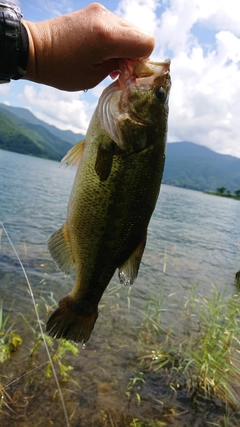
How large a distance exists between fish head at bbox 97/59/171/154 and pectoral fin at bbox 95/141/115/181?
0.24ft

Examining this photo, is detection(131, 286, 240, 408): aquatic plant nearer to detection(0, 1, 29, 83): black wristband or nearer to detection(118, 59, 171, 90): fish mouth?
detection(118, 59, 171, 90): fish mouth

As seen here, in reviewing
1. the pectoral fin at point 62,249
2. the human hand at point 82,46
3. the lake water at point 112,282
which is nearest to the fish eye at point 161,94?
the human hand at point 82,46

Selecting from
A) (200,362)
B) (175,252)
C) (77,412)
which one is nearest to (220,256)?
(175,252)

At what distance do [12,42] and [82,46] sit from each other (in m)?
0.46

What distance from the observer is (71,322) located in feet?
9.46

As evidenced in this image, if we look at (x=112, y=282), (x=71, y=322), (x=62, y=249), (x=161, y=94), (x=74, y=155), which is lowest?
(x=112, y=282)

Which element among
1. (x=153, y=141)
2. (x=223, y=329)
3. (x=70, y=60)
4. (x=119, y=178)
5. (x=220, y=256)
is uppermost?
(x=70, y=60)

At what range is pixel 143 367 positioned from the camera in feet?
22.2

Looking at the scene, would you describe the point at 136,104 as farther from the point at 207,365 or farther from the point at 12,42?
the point at 207,365

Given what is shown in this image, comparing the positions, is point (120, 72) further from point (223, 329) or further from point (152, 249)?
point (152, 249)

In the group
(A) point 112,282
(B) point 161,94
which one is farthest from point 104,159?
(A) point 112,282

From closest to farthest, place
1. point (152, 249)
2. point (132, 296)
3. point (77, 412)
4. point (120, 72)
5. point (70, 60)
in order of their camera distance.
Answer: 1. point (70, 60)
2. point (120, 72)
3. point (77, 412)
4. point (132, 296)
5. point (152, 249)

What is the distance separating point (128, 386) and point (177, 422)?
102cm

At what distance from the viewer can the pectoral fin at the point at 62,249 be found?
9.14 feet
